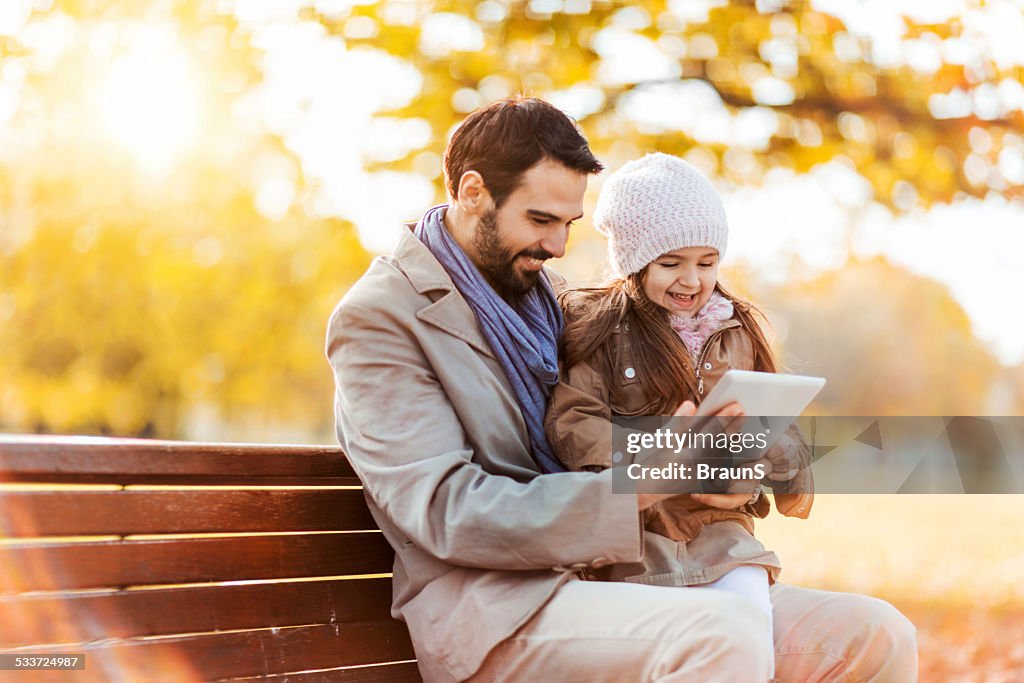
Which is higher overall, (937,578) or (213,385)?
(213,385)

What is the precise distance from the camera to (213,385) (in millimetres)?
13992

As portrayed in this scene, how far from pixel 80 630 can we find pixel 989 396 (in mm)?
45103

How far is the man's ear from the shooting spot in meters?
3.28

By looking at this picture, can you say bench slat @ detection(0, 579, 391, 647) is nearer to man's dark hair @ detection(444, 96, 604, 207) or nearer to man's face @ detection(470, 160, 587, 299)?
man's face @ detection(470, 160, 587, 299)

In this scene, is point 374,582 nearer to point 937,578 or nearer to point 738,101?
point 738,101

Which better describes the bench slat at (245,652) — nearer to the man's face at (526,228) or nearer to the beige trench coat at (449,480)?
the beige trench coat at (449,480)

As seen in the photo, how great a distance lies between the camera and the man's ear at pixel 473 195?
3.28m

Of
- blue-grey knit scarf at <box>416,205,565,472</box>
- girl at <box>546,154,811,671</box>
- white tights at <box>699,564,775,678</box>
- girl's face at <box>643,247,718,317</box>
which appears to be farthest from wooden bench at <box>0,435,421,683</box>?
girl's face at <box>643,247,718,317</box>

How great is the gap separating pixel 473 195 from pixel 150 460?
1098mm

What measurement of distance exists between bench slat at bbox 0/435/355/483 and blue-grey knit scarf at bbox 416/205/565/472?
0.50 m

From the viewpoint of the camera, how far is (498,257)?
3.26m

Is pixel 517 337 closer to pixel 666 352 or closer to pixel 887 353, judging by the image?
pixel 666 352

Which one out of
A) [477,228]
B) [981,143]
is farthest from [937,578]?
[477,228]

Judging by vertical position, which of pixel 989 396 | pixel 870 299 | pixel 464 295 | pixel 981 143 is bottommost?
pixel 464 295
